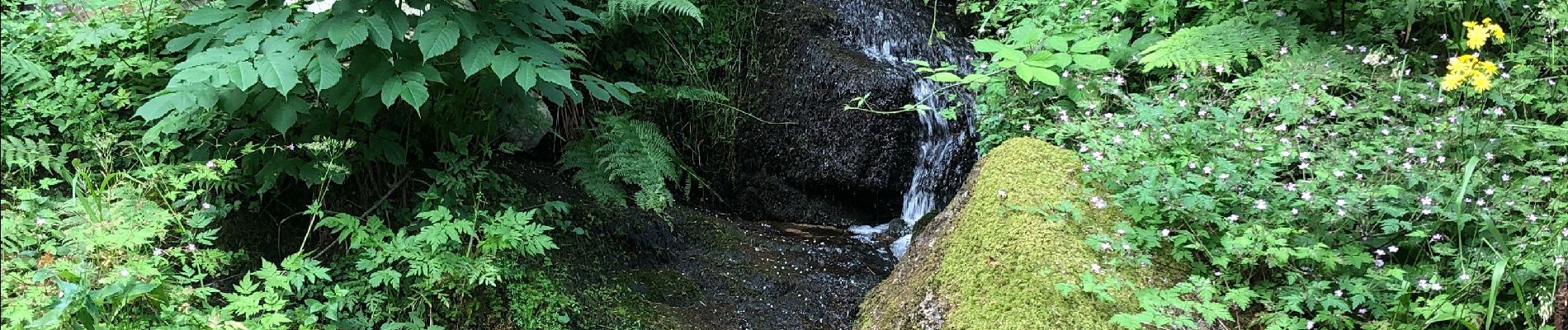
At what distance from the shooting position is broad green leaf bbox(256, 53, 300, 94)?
244 centimetres

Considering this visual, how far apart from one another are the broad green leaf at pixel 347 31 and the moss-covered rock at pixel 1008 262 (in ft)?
6.39

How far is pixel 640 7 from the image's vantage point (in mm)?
4871

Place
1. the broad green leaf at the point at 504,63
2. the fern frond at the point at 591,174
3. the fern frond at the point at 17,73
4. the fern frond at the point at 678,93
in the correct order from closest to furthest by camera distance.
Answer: the broad green leaf at the point at 504,63 < the fern frond at the point at 17,73 < the fern frond at the point at 591,174 < the fern frond at the point at 678,93

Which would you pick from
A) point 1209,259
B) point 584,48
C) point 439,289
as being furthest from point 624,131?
point 1209,259

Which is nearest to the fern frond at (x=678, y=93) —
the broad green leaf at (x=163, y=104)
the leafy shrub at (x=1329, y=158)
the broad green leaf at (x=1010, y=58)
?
the leafy shrub at (x=1329, y=158)

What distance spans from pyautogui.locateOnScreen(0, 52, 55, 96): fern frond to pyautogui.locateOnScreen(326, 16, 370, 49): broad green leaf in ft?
4.25

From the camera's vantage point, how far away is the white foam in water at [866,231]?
5.27 meters

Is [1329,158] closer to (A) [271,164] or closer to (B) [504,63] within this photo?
(B) [504,63]

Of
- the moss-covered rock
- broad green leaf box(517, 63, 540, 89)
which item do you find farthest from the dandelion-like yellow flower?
broad green leaf box(517, 63, 540, 89)

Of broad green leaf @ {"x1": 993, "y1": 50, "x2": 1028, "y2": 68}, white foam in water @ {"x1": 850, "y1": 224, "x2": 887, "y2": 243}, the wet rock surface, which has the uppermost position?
broad green leaf @ {"x1": 993, "y1": 50, "x2": 1028, "y2": 68}

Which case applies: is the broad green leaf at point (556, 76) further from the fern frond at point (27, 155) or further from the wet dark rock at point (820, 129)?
the wet dark rock at point (820, 129)

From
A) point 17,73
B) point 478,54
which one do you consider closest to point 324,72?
point 478,54

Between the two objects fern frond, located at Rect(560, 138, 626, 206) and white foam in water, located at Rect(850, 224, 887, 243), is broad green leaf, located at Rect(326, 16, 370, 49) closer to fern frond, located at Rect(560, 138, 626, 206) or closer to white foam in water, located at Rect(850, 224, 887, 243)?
fern frond, located at Rect(560, 138, 626, 206)

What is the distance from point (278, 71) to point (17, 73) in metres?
1.28
